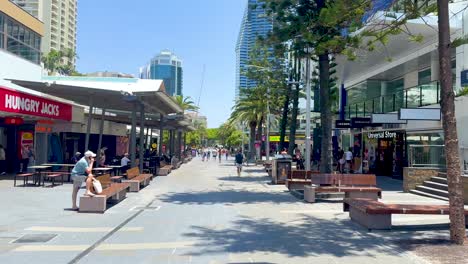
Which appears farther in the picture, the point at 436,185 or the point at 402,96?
the point at 402,96

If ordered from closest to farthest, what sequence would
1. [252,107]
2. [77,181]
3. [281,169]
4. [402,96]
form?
[77,181] < [281,169] < [402,96] < [252,107]

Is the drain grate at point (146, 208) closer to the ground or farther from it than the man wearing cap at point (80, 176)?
closer to the ground

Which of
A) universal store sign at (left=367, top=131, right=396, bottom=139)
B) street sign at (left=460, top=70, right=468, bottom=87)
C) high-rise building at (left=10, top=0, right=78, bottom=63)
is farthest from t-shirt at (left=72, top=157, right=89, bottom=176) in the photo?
high-rise building at (left=10, top=0, right=78, bottom=63)

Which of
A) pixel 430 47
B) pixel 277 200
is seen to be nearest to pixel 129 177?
pixel 277 200

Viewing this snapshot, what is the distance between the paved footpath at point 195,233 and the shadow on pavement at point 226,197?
106 mm

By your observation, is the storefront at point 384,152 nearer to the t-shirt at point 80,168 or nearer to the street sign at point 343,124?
the street sign at point 343,124

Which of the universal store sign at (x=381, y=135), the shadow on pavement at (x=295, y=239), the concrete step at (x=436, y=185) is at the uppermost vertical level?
the universal store sign at (x=381, y=135)

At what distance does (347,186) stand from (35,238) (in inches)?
417

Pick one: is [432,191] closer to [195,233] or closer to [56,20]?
[195,233]

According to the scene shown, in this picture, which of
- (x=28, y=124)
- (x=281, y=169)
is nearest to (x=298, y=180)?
(x=281, y=169)

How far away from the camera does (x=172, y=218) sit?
11734mm

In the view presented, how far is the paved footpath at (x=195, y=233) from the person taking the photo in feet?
25.7

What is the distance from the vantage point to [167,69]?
105 m

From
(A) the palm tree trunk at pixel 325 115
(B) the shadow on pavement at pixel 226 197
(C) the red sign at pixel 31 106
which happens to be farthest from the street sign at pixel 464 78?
(C) the red sign at pixel 31 106
